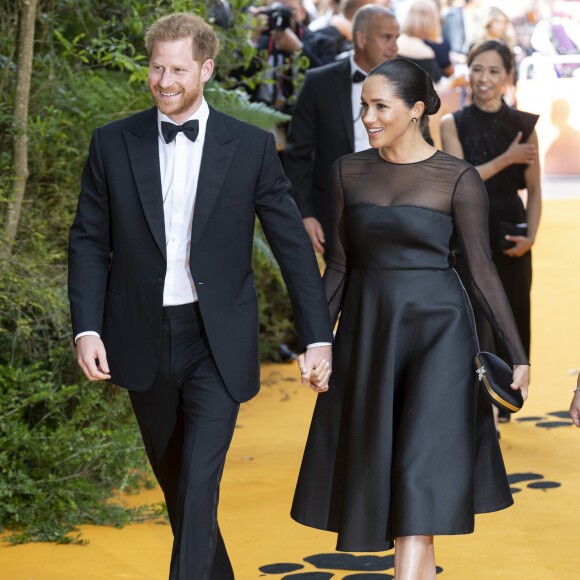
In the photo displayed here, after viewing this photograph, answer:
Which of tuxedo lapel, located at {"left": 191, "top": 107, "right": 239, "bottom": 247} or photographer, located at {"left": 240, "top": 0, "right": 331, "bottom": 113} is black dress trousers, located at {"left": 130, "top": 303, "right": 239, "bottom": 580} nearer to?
tuxedo lapel, located at {"left": 191, "top": 107, "right": 239, "bottom": 247}

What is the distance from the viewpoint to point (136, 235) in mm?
4102

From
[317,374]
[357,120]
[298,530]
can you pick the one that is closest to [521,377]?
[317,374]

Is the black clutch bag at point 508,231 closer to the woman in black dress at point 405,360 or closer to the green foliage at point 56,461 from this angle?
the green foliage at point 56,461

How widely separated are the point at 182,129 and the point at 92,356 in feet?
2.47

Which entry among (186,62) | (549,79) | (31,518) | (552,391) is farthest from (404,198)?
(549,79)

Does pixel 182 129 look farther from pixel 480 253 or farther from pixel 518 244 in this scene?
pixel 518 244

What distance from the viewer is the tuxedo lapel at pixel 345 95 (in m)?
6.89

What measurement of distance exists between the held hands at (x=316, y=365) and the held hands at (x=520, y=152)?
3106mm

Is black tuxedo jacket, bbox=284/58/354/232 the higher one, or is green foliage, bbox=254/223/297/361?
black tuxedo jacket, bbox=284/58/354/232

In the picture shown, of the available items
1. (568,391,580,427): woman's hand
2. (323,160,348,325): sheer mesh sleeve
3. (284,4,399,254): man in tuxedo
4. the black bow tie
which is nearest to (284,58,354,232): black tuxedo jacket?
(284,4,399,254): man in tuxedo

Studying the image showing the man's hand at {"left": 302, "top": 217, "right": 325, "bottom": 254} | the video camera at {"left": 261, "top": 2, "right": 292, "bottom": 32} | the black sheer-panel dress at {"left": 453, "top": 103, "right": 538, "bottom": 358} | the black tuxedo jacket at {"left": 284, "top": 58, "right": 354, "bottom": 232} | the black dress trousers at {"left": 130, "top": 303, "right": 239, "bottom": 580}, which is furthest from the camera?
the video camera at {"left": 261, "top": 2, "right": 292, "bottom": 32}

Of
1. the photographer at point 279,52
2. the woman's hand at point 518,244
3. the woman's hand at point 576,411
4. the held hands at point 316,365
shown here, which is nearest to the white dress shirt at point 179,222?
the held hands at point 316,365

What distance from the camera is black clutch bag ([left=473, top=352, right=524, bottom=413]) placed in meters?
4.17

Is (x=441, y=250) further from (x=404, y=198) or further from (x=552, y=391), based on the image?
(x=552, y=391)
